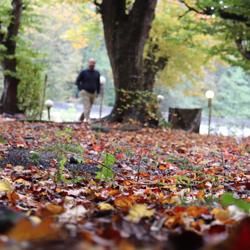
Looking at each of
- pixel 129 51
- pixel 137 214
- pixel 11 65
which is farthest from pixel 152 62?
pixel 137 214

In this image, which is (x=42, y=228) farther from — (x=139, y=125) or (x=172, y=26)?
(x=172, y=26)

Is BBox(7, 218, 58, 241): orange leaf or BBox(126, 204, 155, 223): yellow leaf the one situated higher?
BBox(7, 218, 58, 241): orange leaf

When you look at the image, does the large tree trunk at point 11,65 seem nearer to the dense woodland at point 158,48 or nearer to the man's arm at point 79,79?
the dense woodland at point 158,48

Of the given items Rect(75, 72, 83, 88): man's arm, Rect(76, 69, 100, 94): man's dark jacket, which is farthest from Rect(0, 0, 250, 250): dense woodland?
Rect(75, 72, 83, 88): man's arm

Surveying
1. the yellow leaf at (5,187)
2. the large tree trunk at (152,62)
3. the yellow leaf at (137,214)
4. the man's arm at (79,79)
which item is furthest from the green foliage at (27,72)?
the yellow leaf at (137,214)

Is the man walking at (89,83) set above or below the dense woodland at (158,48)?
below

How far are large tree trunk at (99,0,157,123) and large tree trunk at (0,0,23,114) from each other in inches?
167

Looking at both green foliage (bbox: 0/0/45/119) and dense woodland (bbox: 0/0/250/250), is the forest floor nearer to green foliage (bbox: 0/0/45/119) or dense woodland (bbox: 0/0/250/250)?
dense woodland (bbox: 0/0/250/250)

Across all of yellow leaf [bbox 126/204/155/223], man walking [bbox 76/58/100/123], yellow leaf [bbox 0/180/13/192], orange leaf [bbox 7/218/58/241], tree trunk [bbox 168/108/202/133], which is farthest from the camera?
tree trunk [bbox 168/108/202/133]

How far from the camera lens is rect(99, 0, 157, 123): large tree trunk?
42.1 feet

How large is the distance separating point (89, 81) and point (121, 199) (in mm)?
11035

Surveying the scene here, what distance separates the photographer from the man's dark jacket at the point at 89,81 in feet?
43.6

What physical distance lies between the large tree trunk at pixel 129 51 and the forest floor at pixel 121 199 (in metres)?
4.45

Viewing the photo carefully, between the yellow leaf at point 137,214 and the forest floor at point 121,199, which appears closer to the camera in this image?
the forest floor at point 121,199
